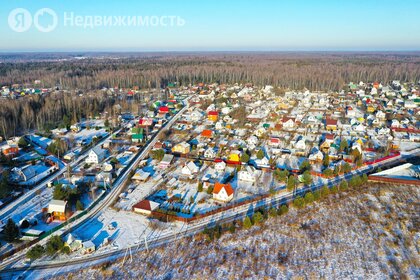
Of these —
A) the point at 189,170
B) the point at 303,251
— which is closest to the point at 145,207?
the point at 189,170

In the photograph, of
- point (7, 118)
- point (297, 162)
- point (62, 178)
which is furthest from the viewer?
point (7, 118)

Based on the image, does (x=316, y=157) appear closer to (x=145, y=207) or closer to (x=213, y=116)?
(x=145, y=207)

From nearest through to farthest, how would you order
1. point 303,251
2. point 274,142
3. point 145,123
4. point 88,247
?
1. point 303,251
2. point 88,247
3. point 274,142
4. point 145,123

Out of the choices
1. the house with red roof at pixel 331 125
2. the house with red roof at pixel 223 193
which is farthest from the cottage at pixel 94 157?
the house with red roof at pixel 331 125

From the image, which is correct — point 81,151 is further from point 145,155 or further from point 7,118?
point 7,118

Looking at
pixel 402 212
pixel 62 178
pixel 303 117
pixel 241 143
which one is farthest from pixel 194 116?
pixel 402 212
